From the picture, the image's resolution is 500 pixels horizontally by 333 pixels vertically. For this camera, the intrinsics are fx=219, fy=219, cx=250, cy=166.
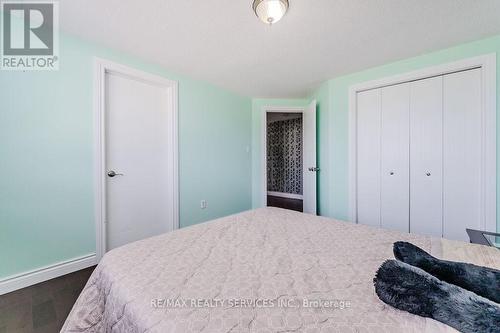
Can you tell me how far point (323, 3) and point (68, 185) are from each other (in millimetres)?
2556

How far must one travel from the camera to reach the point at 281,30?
188 cm

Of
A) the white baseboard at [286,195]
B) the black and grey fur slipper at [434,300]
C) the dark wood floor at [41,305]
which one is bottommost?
the dark wood floor at [41,305]

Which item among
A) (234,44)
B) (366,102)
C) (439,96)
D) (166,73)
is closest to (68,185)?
(166,73)

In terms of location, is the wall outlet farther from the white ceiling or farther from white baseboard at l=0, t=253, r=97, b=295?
the white ceiling

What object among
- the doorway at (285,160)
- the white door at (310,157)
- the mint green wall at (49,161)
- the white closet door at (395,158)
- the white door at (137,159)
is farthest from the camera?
the doorway at (285,160)

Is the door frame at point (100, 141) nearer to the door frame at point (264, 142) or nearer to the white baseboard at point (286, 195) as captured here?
the door frame at point (264, 142)

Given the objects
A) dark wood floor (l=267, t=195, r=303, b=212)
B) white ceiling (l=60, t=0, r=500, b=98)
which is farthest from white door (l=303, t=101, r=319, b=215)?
dark wood floor (l=267, t=195, r=303, b=212)

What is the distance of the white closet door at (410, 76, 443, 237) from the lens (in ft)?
7.70

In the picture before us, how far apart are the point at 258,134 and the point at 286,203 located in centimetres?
210

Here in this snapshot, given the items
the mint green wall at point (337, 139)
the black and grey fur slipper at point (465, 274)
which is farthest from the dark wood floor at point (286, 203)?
the black and grey fur slipper at point (465, 274)

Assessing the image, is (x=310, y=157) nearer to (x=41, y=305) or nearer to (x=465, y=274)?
(x=465, y=274)

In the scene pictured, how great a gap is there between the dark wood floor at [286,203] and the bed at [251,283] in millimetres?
3461

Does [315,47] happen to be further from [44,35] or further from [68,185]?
[68,185]

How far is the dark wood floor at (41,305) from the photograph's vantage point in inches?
52.9
